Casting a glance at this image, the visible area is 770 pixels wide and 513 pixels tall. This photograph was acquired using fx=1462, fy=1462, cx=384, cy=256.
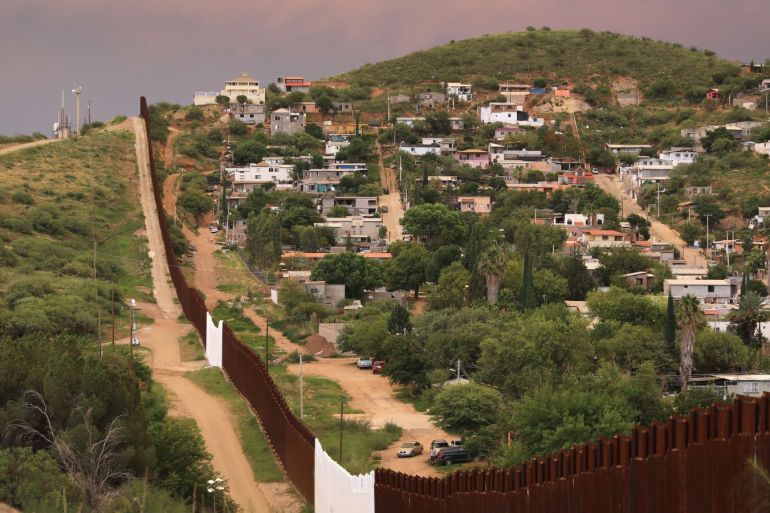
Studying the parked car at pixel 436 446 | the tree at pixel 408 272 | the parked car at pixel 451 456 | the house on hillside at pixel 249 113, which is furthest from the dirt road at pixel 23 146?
the parked car at pixel 451 456

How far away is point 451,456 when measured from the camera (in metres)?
38.2

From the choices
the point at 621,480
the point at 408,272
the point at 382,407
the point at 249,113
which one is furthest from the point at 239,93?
the point at 621,480

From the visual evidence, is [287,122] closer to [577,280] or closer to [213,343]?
[577,280]

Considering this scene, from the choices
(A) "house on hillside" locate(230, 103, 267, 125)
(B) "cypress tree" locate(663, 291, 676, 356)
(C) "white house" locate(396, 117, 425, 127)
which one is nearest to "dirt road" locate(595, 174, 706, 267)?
(C) "white house" locate(396, 117, 425, 127)

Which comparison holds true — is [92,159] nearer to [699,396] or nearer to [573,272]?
[573,272]

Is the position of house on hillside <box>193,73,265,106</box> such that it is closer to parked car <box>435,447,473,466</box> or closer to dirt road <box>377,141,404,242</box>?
dirt road <box>377,141,404,242</box>

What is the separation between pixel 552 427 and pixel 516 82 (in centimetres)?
11226

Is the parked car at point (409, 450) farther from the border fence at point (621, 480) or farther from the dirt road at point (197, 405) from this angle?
the border fence at point (621, 480)

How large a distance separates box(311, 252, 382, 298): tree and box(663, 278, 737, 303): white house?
1402cm

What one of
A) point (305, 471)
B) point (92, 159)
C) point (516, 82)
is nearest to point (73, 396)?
point (305, 471)

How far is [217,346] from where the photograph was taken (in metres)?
43.0

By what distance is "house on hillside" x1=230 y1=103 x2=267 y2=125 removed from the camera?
12294 centimetres

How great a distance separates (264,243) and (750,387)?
3302cm

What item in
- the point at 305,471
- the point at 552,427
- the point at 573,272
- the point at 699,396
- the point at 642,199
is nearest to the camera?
the point at 305,471
